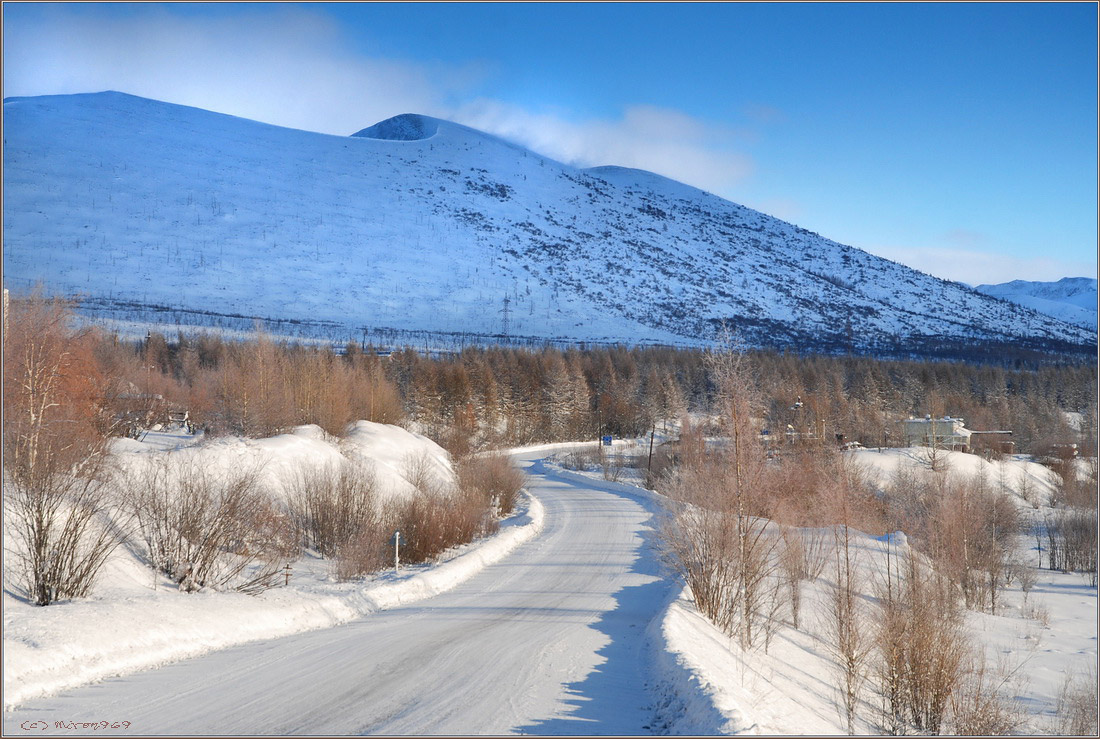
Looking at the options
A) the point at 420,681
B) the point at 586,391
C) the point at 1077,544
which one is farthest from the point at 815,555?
the point at 586,391

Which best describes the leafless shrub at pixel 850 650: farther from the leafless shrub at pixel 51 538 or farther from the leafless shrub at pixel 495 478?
the leafless shrub at pixel 495 478

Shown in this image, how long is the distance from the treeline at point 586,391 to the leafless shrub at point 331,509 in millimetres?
20823

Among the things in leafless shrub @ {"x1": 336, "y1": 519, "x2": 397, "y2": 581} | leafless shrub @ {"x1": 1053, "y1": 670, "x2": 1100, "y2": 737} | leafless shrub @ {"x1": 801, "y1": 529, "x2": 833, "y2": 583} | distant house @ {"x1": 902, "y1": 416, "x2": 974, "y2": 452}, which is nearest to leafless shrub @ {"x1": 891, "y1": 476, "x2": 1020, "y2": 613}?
leafless shrub @ {"x1": 801, "y1": 529, "x2": 833, "y2": 583}

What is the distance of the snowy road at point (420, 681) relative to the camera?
8945 millimetres

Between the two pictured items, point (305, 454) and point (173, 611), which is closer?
point (173, 611)

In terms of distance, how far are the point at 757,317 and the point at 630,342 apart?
1992 inches

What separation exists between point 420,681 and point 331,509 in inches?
622

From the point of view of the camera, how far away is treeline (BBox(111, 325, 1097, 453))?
56344 millimetres

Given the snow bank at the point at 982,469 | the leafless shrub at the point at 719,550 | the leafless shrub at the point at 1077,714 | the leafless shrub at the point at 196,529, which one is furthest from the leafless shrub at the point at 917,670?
the snow bank at the point at 982,469

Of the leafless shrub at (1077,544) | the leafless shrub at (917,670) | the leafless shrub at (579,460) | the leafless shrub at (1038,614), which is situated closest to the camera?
the leafless shrub at (917,670)

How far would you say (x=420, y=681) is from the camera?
1097 centimetres

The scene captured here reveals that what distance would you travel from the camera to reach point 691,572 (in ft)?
56.6

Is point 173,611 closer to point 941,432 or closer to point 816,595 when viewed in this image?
point 816,595

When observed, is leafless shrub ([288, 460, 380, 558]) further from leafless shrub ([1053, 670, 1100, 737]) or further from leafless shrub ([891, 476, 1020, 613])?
leafless shrub ([891, 476, 1020, 613])
